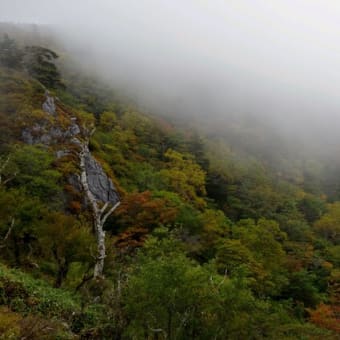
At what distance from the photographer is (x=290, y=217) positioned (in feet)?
164

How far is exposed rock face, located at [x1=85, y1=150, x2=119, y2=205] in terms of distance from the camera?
30906mm

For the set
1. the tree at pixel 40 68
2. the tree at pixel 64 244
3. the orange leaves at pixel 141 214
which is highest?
the tree at pixel 64 244

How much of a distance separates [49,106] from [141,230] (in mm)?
16184

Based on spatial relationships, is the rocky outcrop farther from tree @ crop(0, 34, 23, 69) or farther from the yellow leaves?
tree @ crop(0, 34, 23, 69)

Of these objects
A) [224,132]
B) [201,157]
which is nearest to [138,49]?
[224,132]

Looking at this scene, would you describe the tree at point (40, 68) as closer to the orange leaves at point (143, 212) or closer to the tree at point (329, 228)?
the orange leaves at point (143, 212)

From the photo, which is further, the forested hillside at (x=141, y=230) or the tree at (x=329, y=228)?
the tree at (x=329, y=228)

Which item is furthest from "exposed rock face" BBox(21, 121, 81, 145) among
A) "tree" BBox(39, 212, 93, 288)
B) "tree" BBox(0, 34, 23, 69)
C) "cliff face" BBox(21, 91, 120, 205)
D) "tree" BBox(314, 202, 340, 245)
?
"tree" BBox(314, 202, 340, 245)

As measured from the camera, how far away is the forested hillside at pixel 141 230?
32.2ft

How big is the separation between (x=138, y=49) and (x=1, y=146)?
120 meters

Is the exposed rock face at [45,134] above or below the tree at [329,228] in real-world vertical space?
above

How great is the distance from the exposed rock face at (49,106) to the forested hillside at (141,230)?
0.77ft

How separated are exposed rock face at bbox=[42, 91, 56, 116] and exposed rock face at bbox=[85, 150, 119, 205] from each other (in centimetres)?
686

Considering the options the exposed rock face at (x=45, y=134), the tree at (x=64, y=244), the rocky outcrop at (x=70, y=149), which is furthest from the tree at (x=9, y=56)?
the tree at (x=64, y=244)
